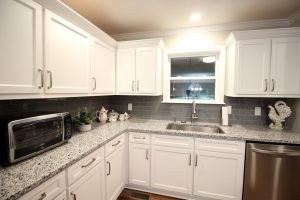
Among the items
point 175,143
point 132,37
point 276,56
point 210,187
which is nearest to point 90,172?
point 175,143

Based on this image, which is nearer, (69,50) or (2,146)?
(2,146)

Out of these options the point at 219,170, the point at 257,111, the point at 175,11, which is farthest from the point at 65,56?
the point at 257,111

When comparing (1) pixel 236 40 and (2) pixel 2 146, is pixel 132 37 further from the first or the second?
(2) pixel 2 146

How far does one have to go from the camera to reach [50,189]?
101 centimetres

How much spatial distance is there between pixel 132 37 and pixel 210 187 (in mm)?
2537

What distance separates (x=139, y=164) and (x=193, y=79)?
1592mm

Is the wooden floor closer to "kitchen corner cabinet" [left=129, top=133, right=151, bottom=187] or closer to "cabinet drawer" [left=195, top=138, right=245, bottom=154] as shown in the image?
"kitchen corner cabinet" [left=129, top=133, right=151, bottom=187]

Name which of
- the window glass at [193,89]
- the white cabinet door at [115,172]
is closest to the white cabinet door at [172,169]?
the white cabinet door at [115,172]

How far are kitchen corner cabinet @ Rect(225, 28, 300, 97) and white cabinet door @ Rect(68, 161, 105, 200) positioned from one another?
190cm

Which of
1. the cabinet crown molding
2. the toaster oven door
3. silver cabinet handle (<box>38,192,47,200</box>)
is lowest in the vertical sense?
silver cabinet handle (<box>38,192,47,200</box>)

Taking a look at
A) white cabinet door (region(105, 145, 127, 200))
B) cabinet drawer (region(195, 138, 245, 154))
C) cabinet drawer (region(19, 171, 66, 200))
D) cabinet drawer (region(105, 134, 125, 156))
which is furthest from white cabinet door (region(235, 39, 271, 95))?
cabinet drawer (region(19, 171, 66, 200))

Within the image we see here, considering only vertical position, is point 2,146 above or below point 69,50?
below

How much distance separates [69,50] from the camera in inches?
60.2

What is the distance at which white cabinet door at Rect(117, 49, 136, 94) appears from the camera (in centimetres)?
243
